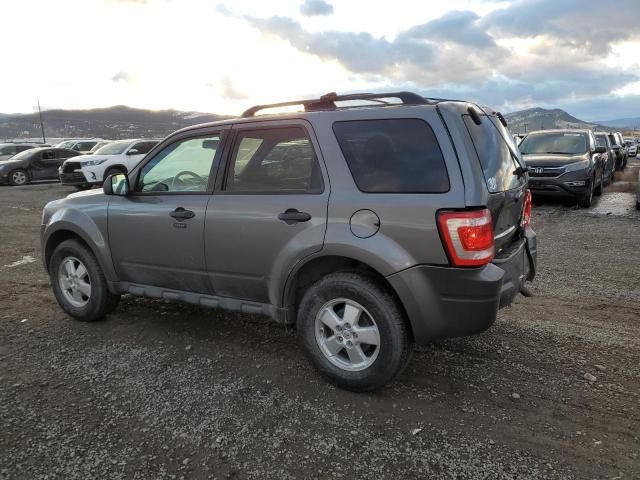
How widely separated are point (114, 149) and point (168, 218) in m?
14.9

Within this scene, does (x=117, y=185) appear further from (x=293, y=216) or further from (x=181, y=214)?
(x=293, y=216)

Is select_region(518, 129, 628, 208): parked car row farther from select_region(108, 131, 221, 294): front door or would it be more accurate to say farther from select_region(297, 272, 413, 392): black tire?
select_region(297, 272, 413, 392): black tire

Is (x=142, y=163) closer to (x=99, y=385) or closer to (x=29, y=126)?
(x=99, y=385)

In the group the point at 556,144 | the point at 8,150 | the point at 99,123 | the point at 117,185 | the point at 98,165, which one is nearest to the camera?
the point at 117,185

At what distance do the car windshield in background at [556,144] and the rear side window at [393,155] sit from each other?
9887 mm

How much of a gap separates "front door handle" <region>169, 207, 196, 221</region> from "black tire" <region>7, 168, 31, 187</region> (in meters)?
19.8

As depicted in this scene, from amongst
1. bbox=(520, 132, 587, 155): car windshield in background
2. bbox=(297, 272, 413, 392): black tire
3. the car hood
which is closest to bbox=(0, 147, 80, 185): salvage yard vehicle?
bbox=(520, 132, 587, 155): car windshield in background

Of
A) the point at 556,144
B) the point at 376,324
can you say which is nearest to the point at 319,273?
the point at 376,324

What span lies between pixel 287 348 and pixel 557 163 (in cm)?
904

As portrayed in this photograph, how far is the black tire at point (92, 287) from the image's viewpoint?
4.39 m

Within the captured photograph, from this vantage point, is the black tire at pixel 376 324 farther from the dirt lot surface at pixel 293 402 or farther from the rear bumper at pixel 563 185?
the rear bumper at pixel 563 185

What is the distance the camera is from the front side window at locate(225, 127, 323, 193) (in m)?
3.35

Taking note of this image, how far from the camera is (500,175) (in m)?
3.20

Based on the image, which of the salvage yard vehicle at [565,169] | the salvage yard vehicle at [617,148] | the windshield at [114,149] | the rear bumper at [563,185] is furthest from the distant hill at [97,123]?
the rear bumper at [563,185]
